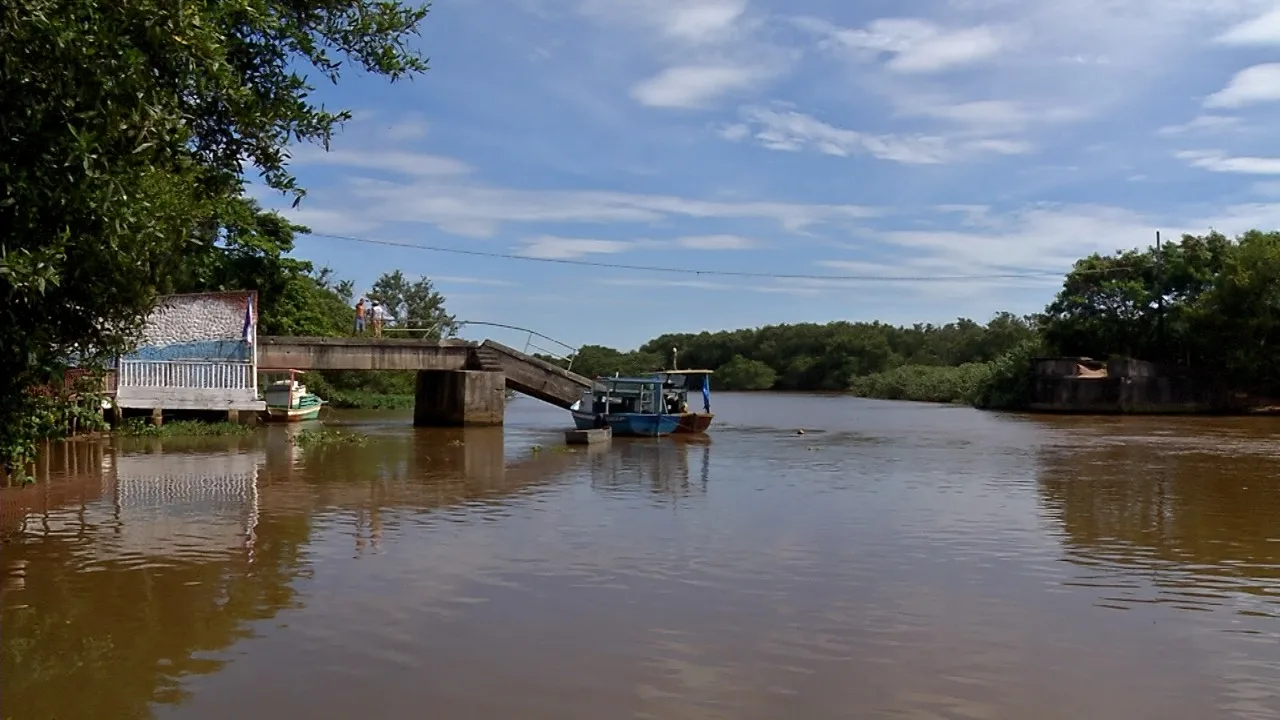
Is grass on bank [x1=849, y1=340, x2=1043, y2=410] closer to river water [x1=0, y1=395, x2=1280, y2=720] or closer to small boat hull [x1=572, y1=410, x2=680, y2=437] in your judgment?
small boat hull [x1=572, y1=410, x2=680, y2=437]

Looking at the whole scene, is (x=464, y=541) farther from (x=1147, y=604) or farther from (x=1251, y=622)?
(x=1251, y=622)

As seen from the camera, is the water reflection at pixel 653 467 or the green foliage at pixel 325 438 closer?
the water reflection at pixel 653 467

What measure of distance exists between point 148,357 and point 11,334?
73.1 feet

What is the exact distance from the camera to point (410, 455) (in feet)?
77.2

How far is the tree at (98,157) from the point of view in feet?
19.2

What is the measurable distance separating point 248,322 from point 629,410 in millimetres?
11325

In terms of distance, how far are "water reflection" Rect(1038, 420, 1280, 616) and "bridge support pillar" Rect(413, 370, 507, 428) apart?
663 inches

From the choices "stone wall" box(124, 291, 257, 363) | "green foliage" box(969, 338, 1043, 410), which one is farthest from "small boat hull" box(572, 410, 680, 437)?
"green foliage" box(969, 338, 1043, 410)

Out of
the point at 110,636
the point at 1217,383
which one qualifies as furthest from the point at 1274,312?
the point at 110,636

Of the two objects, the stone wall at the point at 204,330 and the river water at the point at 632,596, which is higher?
the stone wall at the point at 204,330

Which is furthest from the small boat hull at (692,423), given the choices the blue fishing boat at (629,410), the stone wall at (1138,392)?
the stone wall at (1138,392)

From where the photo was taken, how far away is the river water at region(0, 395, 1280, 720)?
6.82 meters

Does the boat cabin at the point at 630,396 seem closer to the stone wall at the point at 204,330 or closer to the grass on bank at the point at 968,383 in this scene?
the stone wall at the point at 204,330

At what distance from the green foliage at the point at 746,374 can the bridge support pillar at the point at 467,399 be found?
66.6 m
